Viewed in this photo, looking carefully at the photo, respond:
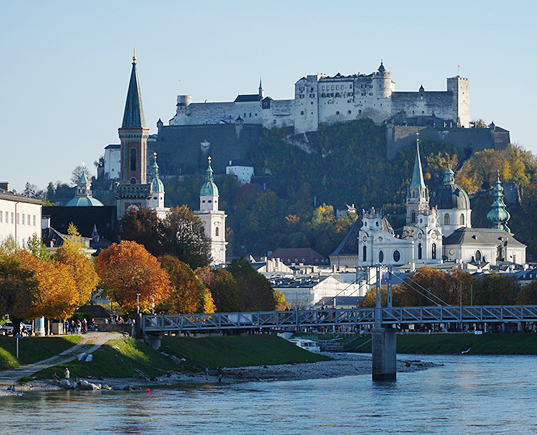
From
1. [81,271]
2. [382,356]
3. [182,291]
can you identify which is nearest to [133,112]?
[182,291]

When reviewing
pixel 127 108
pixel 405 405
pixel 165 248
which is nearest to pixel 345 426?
pixel 405 405

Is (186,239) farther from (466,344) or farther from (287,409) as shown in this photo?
(287,409)

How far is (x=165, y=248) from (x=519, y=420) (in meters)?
54.1

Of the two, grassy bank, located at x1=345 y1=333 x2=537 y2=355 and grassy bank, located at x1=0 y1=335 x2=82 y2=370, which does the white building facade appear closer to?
grassy bank, located at x1=0 y1=335 x2=82 y2=370

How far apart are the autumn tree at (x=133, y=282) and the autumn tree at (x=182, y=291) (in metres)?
3.63

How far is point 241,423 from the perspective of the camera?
61156mm

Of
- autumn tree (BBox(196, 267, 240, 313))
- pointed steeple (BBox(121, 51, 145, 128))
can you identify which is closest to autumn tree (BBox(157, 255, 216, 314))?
autumn tree (BBox(196, 267, 240, 313))

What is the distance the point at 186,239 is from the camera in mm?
119188

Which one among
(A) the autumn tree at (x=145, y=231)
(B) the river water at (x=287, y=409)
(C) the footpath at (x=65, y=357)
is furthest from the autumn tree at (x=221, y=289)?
(B) the river water at (x=287, y=409)

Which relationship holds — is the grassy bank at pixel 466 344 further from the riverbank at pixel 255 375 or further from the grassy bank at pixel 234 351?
the grassy bank at pixel 234 351

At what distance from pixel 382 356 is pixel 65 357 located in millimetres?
20827

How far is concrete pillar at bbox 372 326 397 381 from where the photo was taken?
283 feet

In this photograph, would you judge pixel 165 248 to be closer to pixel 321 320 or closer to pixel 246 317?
pixel 246 317

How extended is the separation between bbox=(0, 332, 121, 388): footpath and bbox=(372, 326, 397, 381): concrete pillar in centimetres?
1570
